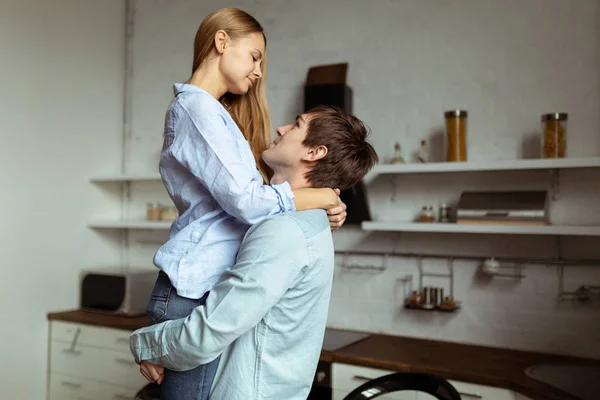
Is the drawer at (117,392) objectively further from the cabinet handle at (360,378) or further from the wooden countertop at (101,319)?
the cabinet handle at (360,378)

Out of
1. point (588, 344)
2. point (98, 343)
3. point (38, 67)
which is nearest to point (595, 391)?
point (588, 344)

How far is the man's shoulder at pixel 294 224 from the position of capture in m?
1.18

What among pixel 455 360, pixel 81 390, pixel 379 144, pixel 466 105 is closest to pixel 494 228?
pixel 455 360

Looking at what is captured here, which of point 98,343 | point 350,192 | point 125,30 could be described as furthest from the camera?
point 125,30

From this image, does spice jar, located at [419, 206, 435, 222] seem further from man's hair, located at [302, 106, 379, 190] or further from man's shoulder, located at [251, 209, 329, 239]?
man's shoulder, located at [251, 209, 329, 239]

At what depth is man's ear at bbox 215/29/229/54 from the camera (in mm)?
1388

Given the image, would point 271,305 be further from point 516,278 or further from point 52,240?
point 52,240

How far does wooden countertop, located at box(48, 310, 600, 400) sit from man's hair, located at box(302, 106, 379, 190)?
3.92ft

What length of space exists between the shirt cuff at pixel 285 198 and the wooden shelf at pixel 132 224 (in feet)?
7.76

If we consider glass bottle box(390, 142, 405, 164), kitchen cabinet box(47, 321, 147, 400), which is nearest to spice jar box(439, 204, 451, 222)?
glass bottle box(390, 142, 405, 164)

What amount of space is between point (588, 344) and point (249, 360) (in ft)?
6.72

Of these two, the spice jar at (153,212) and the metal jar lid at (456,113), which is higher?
the metal jar lid at (456,113)

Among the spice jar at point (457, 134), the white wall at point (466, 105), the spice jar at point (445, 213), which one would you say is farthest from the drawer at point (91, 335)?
the spice jar at point (457, 134)

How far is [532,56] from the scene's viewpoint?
280 centimetres
